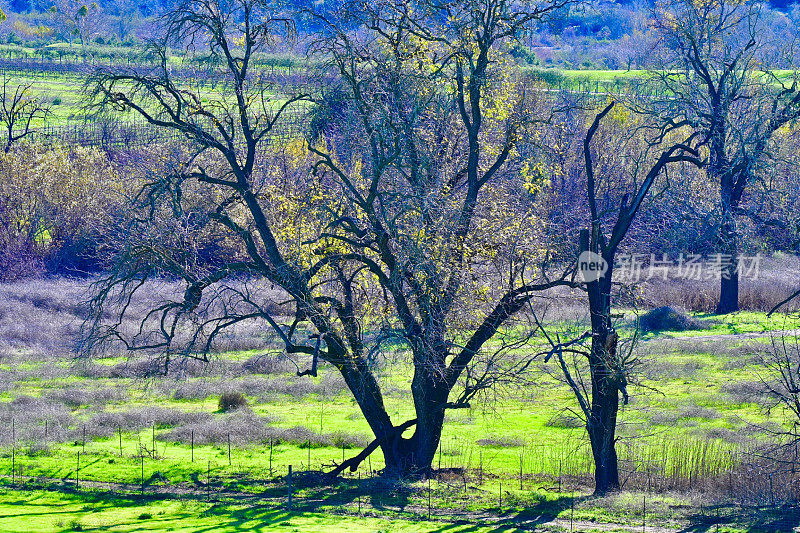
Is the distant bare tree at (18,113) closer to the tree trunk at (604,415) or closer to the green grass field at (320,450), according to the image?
the green grass field at (320,450)

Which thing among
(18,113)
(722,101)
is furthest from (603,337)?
(18,113)

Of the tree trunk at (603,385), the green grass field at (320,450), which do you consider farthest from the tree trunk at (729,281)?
the tree trunk at (603,385)

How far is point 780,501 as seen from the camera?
20266 mm

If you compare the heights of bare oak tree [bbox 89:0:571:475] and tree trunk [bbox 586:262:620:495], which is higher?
bare oak tree [bbox 89:0:571:475]

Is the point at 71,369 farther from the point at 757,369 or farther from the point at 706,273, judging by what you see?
the point at 706,273

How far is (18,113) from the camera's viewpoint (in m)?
64.7

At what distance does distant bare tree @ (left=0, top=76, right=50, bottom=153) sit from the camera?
6216cm

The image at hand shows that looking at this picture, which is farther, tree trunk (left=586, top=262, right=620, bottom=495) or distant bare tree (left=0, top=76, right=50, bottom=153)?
distant bare tree (left=0, top=76, right=50, bottom=153)

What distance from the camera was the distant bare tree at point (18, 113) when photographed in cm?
6216

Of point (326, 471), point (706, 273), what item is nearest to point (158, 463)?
point (326, 471)
